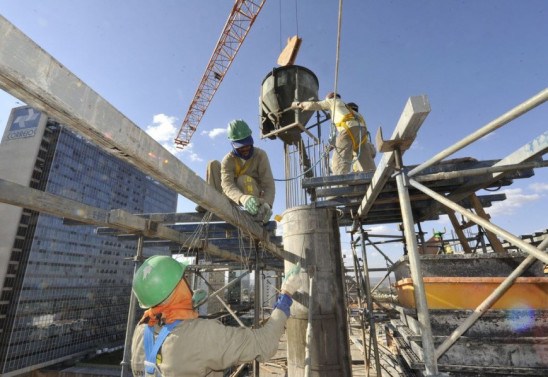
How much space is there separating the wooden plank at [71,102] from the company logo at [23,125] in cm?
6792

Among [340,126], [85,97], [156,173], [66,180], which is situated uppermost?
[66,180]

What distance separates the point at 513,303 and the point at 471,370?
1.10 metres

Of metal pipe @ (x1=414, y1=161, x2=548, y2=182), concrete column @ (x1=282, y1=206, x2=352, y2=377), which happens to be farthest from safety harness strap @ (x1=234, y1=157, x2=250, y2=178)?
metal pipe @ (x1=414, y1=161, x2=548, y2=182)

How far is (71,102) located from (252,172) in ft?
13.8

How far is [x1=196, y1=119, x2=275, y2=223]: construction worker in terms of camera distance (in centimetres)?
522

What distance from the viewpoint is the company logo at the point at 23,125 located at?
53.1m

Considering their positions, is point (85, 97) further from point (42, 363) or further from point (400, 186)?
point (42, 363)

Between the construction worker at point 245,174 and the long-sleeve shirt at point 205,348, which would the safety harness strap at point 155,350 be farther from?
the construction worker at point 245,174

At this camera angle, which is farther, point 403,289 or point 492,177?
point 403,289

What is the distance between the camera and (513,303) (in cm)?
391

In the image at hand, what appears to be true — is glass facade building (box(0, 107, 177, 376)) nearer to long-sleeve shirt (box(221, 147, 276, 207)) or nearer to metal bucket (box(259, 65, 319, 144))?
metal bucket (box(259, 65, 319, 144))

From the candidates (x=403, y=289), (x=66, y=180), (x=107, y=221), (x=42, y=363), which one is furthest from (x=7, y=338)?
(x=403, y=289)

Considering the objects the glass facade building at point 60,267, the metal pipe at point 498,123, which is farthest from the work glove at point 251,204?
the glass facade building at point 60,267

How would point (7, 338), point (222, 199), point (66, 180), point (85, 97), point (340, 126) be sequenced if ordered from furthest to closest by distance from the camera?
point (66, 180) → point (7, 338) → point (340, 126) → point (222, 199) → point (85, 97)
